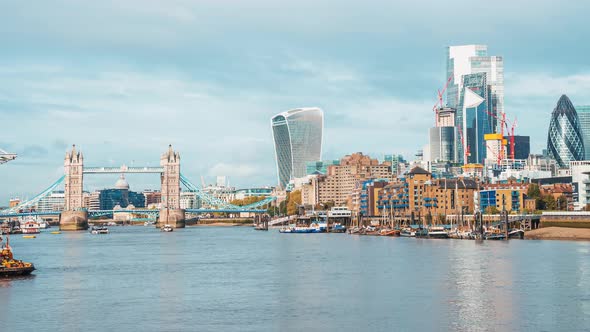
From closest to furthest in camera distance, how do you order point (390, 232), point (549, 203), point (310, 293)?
point (310, 293)
point (390, 232)
point (549, 203)

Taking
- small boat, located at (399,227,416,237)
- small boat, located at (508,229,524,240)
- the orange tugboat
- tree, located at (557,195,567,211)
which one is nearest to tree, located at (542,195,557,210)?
tree, located at (557,195,567,211)

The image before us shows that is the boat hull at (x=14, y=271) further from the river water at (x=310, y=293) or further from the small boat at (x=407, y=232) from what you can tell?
the small boat at (x=407, y=232)

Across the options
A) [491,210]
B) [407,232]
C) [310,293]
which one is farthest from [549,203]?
[310,293]

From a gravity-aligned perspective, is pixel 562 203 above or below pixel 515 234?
above

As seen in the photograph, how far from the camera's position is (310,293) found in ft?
176

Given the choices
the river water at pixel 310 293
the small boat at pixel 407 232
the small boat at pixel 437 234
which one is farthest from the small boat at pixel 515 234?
the river water at pixel 310 293

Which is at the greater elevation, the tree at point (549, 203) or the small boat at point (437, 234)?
the tree at point (549, 203)

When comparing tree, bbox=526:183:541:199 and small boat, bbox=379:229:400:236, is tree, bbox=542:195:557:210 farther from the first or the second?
small boat, bbox=379:229:400:236

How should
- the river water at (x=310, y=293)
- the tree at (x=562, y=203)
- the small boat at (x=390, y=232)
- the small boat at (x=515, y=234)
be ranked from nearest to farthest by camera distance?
the river water at (x=310, y=293) < the small boat at (x=515, y=234) < the small boat at (x=390, y=232) < the tree at (x=562, y=203)

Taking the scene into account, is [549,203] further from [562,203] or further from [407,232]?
[407,232]

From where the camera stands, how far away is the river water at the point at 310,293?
42844mm

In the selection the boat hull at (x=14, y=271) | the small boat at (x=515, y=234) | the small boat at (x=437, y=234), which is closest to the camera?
the boat hull at (x=14, y=271)

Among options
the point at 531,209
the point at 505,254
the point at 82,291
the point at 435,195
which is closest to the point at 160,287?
the point at 82,291

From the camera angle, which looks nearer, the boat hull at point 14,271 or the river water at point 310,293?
the river water at point 310,293
